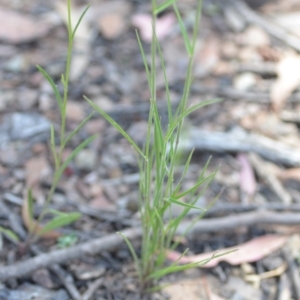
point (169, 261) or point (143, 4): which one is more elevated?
point (143, 4)

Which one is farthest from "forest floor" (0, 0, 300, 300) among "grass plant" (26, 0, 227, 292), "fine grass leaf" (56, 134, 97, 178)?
"fine grass leaf" (56, 134, 97, 178)

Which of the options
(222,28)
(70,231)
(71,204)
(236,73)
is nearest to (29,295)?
(70,231)

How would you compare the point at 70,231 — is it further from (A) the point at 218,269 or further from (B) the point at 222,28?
(B) the point at 222,28

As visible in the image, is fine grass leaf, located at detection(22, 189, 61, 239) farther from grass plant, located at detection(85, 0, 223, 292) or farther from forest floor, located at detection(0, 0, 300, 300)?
grass plant, located at detection(85, 0, 223, 292)

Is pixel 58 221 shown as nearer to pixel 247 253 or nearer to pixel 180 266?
pixel 180 266

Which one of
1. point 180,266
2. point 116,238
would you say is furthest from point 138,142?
point 180,266

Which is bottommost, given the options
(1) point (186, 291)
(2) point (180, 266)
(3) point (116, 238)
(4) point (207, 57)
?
(1) point (186, 291)

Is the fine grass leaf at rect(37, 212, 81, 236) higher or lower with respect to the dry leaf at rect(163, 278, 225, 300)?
higher
